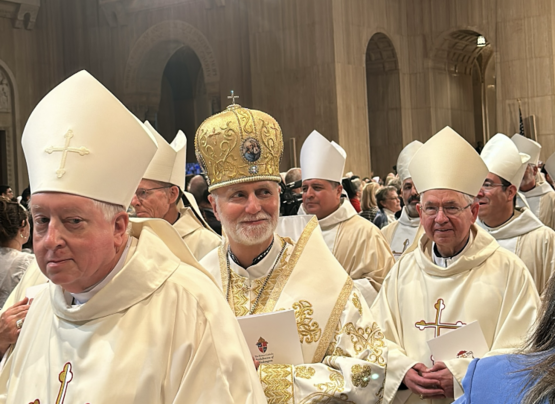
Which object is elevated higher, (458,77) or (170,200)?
(458,77)

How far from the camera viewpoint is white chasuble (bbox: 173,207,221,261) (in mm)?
4895

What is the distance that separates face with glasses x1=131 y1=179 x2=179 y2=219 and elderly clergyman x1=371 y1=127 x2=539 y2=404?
1549 mm

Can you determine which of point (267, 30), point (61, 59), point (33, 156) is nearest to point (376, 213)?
point (33, 156)

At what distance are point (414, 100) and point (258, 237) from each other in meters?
16.8

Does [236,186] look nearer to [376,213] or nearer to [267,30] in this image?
[376,213]

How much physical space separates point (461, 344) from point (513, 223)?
1993 millimetres

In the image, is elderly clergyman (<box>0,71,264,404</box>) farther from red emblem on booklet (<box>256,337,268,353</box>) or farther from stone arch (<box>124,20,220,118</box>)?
stone arch (<box>124,20,220,118</box>)

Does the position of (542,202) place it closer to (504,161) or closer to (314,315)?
(504,161)

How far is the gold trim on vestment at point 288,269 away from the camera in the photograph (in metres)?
2.96

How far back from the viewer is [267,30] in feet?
56.9

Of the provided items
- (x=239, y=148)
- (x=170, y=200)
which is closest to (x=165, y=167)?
(x=170, y=200)

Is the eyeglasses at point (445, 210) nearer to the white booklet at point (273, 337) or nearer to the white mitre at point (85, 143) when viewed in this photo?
the white booklet at point (273, 337)

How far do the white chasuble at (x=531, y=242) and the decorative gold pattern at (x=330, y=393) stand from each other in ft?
8.41

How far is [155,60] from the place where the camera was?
62.6 feet
